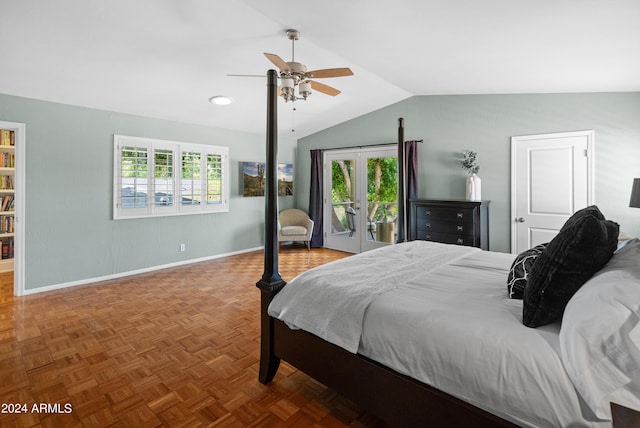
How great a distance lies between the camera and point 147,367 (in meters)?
2.34

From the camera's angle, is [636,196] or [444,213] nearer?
[636,196]

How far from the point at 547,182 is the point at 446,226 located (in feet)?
4.34

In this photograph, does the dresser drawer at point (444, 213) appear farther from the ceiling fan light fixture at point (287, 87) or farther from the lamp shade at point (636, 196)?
the ceiling fan light fixture at point (287, 87)

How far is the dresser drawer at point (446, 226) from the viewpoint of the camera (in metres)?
4.30

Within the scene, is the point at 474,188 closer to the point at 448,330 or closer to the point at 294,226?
the point at 294,226

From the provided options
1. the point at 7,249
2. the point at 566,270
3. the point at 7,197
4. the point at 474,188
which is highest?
the point at 474,188

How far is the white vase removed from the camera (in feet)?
14.7

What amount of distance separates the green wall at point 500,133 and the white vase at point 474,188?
0.25 metres

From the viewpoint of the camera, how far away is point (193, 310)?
133 inches

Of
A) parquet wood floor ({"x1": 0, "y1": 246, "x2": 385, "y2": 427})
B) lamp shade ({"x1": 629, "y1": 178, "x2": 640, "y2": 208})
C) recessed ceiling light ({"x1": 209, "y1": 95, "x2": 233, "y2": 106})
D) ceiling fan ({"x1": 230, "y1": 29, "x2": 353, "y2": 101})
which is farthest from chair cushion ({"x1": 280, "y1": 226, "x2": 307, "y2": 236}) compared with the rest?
lamp shade ({"x1": 629, "y1": 178, "x2": 640, "y2": 208})

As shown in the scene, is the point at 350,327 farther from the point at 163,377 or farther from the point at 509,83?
the point at 509,83

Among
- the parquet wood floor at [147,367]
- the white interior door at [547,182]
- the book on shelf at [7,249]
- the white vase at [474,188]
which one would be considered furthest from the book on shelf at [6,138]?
the white interior door at [547,182]

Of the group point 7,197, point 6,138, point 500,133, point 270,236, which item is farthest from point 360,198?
point 7,197

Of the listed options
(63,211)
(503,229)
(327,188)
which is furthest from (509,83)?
(63,211)
